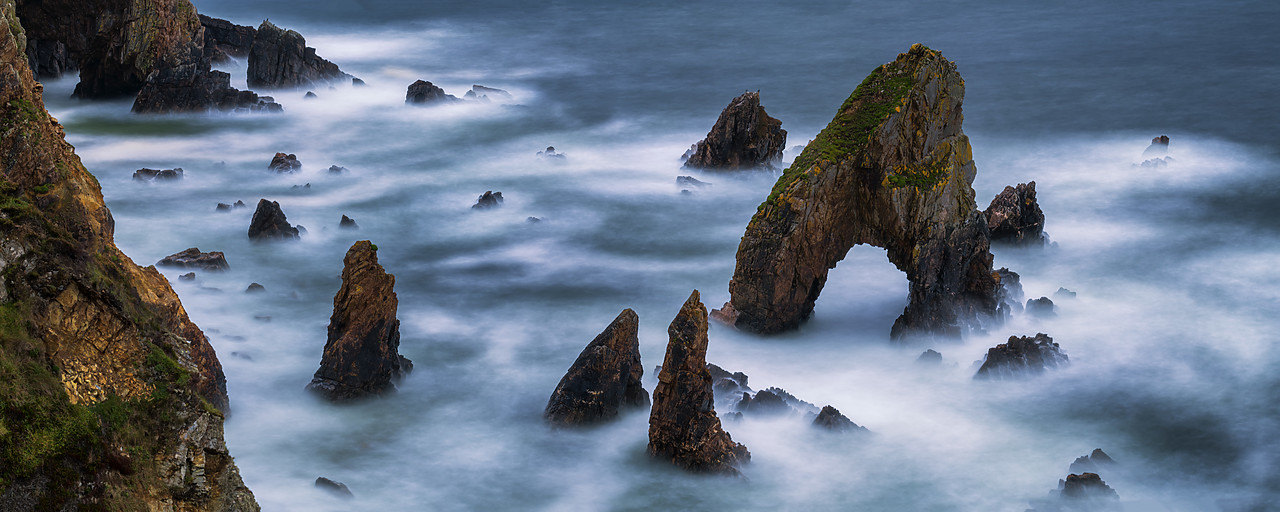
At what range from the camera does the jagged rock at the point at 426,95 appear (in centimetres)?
4681

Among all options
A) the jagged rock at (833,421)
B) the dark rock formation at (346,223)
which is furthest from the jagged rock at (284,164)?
the jagged rock at (833,421)

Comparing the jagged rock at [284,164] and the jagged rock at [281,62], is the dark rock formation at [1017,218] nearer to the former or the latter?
the jagged rock at [284,164]

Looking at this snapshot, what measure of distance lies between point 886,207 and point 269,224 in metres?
14.4

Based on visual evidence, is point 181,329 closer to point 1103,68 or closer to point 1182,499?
point 1182,499

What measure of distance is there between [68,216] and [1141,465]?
50.3 feet

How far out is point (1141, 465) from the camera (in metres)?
20.6

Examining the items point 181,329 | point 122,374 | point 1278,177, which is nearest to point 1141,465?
point 181,329

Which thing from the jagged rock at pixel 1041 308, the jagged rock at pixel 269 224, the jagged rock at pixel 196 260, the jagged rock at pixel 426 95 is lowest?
the jagged rock at pixel 196 260

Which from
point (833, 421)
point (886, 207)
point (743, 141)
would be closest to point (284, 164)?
point (743, 141)

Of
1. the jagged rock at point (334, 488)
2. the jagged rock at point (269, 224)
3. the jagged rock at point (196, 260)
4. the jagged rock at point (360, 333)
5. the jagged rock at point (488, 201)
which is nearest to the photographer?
the jagged rock at point (334, 488)

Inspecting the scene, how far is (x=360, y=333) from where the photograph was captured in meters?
21.4

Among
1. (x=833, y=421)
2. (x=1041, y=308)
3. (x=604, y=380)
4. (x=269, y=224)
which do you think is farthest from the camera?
(x=269, y=224)

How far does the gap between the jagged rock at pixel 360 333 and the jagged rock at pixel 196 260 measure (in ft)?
24.7

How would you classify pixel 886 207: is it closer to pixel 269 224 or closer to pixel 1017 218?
pixel 1017 218
